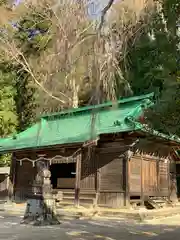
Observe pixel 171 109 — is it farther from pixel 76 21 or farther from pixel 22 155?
pixel 22 155

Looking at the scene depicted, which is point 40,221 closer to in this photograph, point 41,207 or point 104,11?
point 41,207

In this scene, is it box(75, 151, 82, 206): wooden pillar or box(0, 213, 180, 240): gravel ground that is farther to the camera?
box(75, 151, 82, 206): wooden pillar

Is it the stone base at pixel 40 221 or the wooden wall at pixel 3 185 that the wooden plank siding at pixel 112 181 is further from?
the wooden wall at pixel 3 185

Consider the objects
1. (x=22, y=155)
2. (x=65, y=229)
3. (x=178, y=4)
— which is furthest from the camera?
(x=22, y=155)

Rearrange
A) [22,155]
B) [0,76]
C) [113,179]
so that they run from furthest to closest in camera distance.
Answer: [0,76] < [22,155] < [113,179]

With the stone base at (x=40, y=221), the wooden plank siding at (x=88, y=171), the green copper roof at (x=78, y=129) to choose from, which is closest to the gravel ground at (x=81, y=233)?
the stone base at (x=40, y=221)

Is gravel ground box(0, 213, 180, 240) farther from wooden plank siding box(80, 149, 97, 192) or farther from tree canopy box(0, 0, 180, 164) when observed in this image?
wooden plank siding box(80, 149, 97, 192)

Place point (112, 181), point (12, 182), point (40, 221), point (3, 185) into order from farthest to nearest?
1. point (3, 185)
2. point (12, 182)
3. point (112, 181)
4. point (40, 221)

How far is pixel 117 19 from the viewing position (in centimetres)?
430

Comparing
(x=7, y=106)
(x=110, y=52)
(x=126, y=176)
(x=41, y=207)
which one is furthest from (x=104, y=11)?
(x=7, y=106)

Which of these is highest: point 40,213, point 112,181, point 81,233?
point 112,181

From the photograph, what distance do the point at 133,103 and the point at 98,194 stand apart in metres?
4.04

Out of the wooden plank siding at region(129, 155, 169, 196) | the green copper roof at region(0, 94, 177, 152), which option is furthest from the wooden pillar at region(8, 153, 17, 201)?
the wooden plank siding at region(129, 155, 169, 196)

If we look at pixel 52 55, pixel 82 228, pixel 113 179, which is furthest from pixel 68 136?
pixel 52 55
